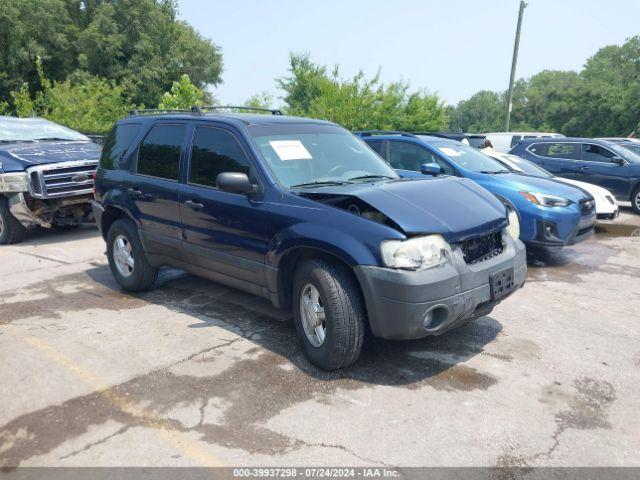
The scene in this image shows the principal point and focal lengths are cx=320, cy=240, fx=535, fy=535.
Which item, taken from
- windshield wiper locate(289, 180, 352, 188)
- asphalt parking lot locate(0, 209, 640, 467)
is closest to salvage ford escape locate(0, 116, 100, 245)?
asphalt parking lot locate(0, 209, 640, 467)

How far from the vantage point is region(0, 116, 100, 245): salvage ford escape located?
7945 mm

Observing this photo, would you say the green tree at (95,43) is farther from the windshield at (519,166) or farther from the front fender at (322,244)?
the front fender at (322,244)

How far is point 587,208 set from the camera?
7070 mm

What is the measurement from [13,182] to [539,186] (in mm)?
7513

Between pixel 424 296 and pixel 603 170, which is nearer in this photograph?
pixel 424 296

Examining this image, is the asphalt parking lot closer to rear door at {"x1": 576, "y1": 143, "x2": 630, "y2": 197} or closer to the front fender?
the front fender

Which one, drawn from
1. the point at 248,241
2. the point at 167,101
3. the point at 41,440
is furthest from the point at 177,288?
the point at 167,101

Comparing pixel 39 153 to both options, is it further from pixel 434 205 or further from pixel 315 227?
pixel 434 205

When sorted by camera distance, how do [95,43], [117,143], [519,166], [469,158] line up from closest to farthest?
[117,143]
[469,158]
[519,166]
[95,43]

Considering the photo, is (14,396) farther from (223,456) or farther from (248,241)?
(248,241)

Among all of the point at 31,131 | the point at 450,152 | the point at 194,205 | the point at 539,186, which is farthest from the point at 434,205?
the point at 31,131

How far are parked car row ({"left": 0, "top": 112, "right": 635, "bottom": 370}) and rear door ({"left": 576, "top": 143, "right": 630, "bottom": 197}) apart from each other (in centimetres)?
573

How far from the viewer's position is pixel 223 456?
2.85 metres

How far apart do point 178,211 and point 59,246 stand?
444cm
